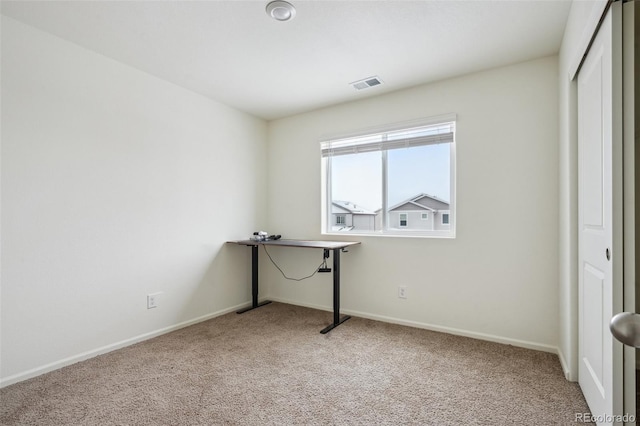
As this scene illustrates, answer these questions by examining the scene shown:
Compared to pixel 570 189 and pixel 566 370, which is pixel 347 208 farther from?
pixel 566 370

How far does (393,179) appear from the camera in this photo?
3381 mm

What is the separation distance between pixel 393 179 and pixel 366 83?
0.97m

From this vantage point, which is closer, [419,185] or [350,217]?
[419,185]

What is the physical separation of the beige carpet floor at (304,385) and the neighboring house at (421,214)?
3.27 feet

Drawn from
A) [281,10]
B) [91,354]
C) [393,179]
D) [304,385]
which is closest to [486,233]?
[393,179]

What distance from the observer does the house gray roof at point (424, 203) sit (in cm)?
310

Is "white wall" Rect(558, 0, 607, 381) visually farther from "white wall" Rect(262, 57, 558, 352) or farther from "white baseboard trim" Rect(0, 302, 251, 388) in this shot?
"white baseboard trim" Rect(0, 302, 251, 388)

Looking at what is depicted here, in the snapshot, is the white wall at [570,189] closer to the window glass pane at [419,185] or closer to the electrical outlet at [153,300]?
the window glass pane at [419,185]

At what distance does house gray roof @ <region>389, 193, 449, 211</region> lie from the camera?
3100 mm

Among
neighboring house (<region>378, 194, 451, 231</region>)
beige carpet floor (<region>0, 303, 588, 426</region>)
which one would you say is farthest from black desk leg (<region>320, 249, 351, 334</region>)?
neighboring house (<region>378, 194, 451, 231</region>)

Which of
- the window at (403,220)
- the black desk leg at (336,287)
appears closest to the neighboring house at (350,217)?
the window at (403,220)

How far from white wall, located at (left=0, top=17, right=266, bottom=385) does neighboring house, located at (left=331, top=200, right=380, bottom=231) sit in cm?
123

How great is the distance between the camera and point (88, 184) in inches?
98.3

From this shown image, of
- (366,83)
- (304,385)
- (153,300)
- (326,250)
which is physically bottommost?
(304,385)
